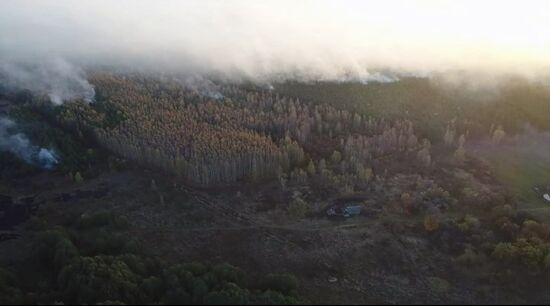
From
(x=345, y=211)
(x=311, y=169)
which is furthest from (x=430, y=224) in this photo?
(x=311, y=169)

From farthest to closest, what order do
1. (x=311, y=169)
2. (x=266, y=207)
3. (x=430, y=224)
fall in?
(x=311, y=169)
(x=266, y=207)
(x=430, y=224)

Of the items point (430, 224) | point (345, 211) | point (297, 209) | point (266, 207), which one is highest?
point (430, 224)

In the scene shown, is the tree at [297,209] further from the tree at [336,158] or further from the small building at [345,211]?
the tree at [336,158]

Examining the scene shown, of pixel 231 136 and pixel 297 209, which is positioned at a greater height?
pixel 231 136

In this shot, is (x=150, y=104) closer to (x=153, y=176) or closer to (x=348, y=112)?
(x=153, y=176)

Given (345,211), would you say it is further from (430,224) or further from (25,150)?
(25,150)

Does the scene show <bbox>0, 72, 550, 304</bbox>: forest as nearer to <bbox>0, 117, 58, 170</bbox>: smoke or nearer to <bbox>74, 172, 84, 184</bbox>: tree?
<bbox>74, 172, 84, 184</bbox>: tree

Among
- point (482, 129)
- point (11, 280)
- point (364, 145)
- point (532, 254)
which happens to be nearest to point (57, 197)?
point (11, 280)
